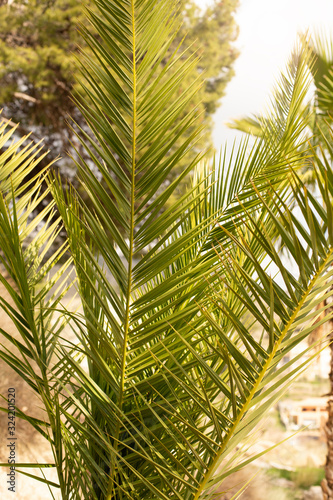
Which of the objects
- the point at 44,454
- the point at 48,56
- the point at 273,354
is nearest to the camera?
the point at 273,354

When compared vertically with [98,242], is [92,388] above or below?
below

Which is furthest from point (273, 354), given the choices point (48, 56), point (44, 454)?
point (48, 56)

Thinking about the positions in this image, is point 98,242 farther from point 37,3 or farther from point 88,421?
point 37,3

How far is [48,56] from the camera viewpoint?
14.1ft

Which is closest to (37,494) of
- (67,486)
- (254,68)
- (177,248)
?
(67,486)

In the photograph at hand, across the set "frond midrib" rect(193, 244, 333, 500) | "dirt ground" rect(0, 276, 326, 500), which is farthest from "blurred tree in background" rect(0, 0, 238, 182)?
"frond midrib" rect(193, 244, 333, 500)

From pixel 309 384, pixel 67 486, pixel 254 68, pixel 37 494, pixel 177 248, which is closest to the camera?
pixel 177 248

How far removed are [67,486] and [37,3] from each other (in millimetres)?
4924

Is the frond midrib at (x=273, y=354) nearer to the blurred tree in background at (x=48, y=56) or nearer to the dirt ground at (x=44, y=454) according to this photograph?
the dirt ground at (x=44, y=454)

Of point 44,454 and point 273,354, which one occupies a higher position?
point 44,454

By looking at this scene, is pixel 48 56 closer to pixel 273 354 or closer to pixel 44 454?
pixel 44 454

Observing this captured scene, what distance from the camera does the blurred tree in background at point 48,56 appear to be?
4.22 m

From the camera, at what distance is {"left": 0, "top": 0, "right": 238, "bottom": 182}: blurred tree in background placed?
4223 millimetres

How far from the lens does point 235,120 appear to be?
3.46m
